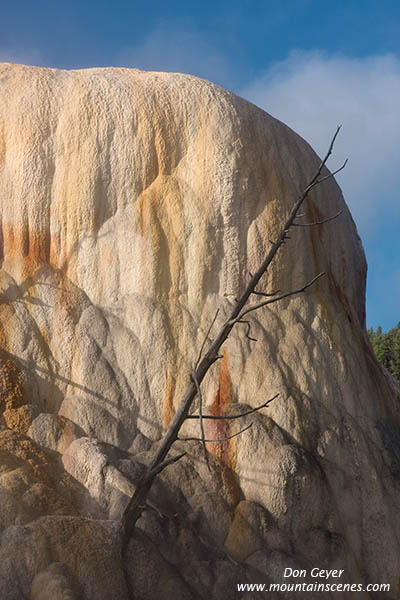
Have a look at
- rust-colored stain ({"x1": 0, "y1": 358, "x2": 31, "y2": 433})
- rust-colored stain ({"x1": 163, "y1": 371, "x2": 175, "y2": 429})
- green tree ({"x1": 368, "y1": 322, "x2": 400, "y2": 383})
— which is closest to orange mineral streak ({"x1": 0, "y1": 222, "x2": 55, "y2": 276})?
rust-colored stain ({"x1": 0, "y1": 358, "x2": 31, "y2": 433})

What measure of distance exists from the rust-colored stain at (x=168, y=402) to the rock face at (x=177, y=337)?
0.7 inches

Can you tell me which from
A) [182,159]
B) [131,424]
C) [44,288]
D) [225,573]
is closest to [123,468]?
[131,424]

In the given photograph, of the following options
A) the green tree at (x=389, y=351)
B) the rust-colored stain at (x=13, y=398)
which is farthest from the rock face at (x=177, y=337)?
the green tree at (x=389, y=351)

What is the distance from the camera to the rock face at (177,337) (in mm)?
9602

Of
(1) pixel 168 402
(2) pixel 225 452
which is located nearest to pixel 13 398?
(1) pixel 168 402

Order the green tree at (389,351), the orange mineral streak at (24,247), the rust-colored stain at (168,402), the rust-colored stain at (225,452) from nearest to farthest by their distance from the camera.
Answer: the rust-colored stain at (225,452) < the rust-colored stain at (168,402) < the orange mineral streak at (24,247) < the green tree at (389,351)

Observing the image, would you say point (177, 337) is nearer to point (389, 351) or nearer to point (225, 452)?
point (225, 452)

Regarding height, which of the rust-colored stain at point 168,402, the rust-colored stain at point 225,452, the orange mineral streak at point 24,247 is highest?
the orange mineral streak at point 24,247

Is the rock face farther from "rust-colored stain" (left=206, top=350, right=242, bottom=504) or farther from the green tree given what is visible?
the green tree

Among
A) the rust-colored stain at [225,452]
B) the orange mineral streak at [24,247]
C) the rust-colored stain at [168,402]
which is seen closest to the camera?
the rust-colored stain at [225,452]

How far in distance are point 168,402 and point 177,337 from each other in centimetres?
85

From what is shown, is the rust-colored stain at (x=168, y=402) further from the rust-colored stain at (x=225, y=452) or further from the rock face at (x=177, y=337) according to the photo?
the rust-colored stain at (x=225, y=452)

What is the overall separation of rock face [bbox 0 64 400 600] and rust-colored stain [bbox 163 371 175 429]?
2 centimetres

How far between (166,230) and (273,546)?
4133 millimetres
